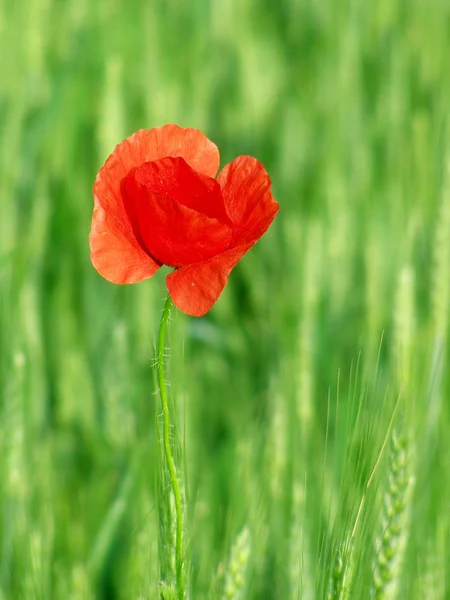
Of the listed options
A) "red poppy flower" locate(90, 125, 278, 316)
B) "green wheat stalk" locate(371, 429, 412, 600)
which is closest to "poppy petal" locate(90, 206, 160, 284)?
"red poppy flower" locate(90, 125, 278, 316)

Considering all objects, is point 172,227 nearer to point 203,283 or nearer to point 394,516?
point 203,283

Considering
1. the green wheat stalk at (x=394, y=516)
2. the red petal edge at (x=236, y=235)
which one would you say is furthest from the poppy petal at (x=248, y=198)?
the green wheat stalk at (x=394, y=516)

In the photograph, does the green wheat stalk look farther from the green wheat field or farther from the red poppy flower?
the red poppy flower

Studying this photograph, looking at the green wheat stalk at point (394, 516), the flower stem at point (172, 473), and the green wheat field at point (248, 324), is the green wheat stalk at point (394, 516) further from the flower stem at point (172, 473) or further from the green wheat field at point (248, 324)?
the flower stem at point (172, 473)

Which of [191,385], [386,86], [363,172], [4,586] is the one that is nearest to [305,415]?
[191,385]

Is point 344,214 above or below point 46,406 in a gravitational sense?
above

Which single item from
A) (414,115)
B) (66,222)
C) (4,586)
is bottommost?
(4,586)

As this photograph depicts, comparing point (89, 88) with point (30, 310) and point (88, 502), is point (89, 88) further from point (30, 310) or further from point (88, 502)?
point (88, 502)
